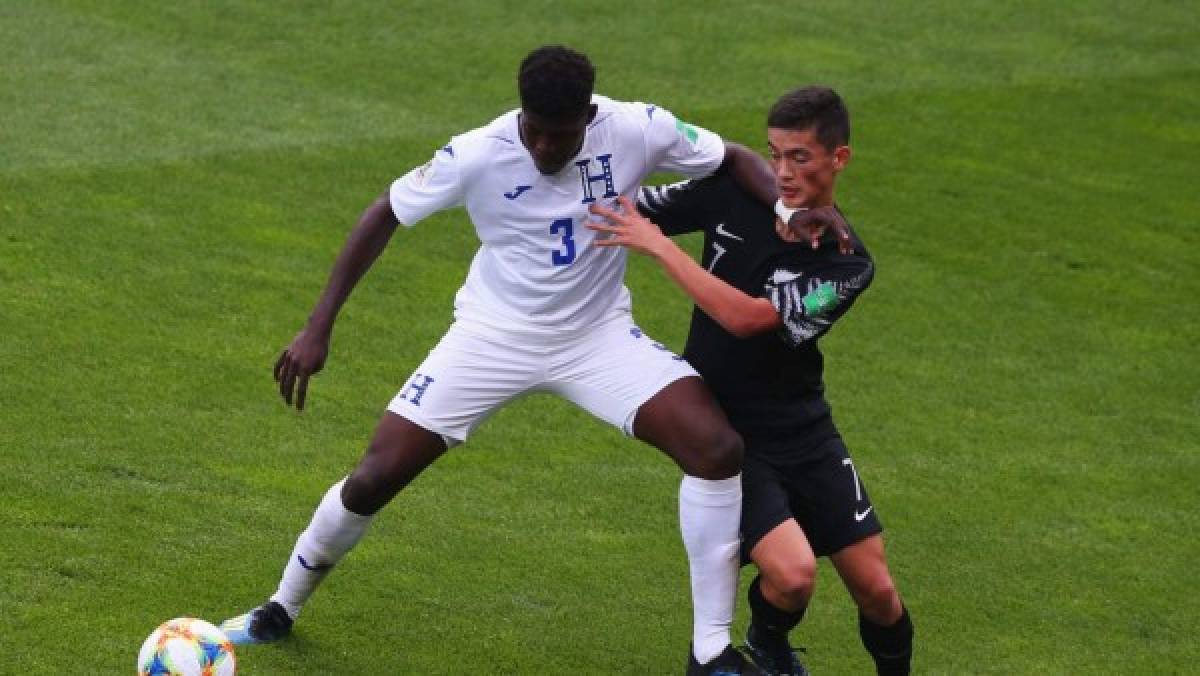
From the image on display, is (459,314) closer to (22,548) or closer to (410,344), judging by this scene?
(22,548)

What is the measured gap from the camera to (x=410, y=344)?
10648 millimetres

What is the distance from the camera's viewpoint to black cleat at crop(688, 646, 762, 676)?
22.7 feet

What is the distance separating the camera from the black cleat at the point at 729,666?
273 inches

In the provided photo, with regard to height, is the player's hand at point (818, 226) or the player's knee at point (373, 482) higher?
the player's hand at point (818, 226)

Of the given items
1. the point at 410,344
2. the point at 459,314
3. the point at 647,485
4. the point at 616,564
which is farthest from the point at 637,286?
the point at 459,314

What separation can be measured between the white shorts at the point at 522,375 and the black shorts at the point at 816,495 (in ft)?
1.41

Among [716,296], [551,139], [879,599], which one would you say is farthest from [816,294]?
[879,599]

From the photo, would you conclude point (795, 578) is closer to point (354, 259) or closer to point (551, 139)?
point (551, 139)

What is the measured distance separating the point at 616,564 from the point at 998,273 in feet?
15.9

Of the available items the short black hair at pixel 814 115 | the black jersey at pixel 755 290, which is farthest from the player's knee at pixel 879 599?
the short black hair at pixel 814 115

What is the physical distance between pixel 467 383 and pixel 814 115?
145 cm

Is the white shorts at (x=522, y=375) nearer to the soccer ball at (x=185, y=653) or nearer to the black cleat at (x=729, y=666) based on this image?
the black cleat at (x=729, y=666)

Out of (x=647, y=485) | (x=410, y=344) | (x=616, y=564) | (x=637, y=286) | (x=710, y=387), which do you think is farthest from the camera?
(x=637, y=286)

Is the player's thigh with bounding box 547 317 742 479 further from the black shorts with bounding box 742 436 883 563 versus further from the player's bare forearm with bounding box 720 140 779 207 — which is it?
the player's bare forearm with bounding box 720 140 779 207
